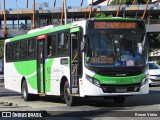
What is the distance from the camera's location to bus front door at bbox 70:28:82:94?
52.4 ft

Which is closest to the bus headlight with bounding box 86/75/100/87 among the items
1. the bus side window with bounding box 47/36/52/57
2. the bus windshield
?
the bus windshield

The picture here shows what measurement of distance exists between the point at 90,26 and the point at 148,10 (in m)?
81.7

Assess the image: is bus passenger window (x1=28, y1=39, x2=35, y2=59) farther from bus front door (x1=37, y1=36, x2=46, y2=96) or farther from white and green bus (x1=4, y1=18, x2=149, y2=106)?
white and green bus (x1=4, y1=18, x2=149, y2=106)

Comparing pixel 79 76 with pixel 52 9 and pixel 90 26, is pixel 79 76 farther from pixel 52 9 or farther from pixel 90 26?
pixel 52 9

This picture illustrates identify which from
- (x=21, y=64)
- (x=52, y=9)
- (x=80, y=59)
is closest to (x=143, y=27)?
(x=80, y=59)

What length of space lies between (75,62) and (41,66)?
11.0 feet

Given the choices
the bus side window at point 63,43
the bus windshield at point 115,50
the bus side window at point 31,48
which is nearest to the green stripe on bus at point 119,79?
the bus windshield at point 115,50

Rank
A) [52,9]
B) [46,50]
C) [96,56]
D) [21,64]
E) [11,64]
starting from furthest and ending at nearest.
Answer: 1. [52,9]
2. [11,64]
3. [21,64]
4. [46,50]
5. [96,56]

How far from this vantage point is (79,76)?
16.0 metres

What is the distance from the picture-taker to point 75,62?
1627cm

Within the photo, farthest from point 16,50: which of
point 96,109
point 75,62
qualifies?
point 96,109

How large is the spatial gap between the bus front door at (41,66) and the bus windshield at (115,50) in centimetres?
382

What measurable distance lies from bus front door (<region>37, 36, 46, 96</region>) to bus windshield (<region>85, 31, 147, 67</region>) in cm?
382

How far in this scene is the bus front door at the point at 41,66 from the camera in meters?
19.1
